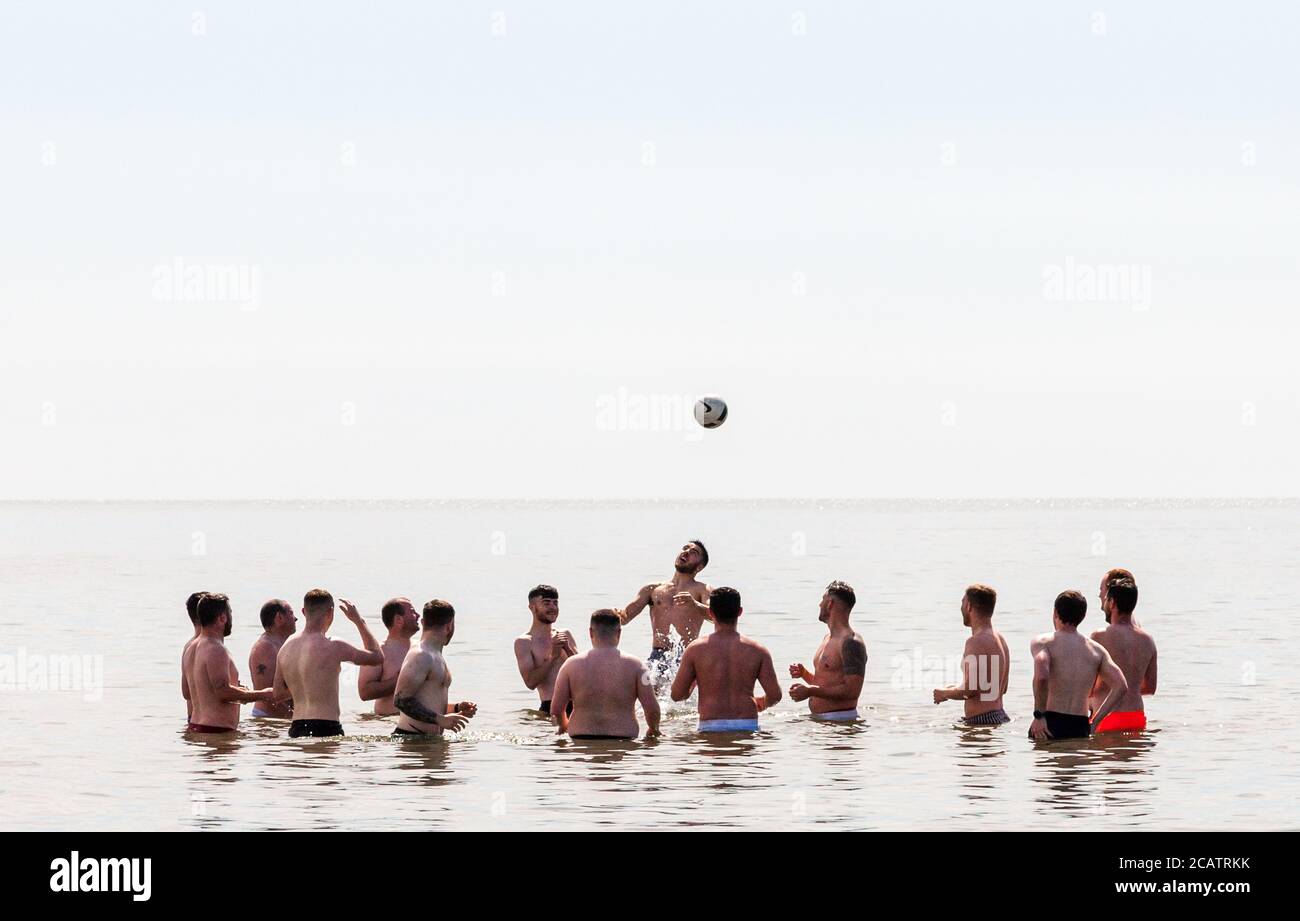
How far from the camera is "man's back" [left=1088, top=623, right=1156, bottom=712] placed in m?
15.5

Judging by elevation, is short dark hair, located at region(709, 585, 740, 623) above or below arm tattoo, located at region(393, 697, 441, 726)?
above

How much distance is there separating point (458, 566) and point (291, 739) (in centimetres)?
5896

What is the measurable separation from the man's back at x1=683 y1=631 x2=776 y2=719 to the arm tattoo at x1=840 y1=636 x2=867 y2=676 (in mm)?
1246

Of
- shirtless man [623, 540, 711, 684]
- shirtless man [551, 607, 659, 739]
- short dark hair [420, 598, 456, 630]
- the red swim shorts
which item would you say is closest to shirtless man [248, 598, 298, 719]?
short dark hair [420, 598, 456, 630]

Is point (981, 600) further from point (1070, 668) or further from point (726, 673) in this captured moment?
point (726, 673)

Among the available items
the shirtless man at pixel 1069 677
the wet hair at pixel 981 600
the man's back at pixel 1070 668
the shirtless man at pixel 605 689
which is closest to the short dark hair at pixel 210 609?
the shirtless man at pixel 605 689

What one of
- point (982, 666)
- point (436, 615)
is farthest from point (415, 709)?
point (982, 666)

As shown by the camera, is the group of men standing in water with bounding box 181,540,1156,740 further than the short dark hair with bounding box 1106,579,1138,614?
No

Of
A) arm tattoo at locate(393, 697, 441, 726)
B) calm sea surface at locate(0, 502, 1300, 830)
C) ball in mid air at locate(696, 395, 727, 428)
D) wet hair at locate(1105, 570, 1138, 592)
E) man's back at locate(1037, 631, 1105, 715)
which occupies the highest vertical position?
ball in mid air at locate(696, 395, 727, 428)

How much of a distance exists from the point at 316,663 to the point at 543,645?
2794 mm

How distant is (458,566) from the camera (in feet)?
246

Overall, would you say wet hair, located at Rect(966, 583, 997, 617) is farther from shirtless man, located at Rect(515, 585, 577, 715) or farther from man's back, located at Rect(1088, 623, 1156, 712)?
shirtless man, located at Rect(515, 585, 577, 715)

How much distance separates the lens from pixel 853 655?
17.0 m
